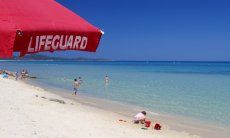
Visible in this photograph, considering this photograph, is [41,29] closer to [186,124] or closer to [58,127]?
[58,127]

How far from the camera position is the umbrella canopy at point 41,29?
3.69m

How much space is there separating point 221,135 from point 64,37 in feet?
45.9

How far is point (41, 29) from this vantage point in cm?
389

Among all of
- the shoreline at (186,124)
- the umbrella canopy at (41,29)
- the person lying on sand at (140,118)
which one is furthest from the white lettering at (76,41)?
the person lying on sand at (140,118)

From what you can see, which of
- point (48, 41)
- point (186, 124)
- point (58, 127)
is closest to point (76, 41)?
point (48, 41)

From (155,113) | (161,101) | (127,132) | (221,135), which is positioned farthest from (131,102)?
(127,132)

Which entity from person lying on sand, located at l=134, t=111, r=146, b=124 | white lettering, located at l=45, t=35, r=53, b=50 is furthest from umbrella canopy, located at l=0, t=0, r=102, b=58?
person lying on sand, located at l=134, t=111, r=146, b=124

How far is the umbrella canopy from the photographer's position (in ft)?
12.1

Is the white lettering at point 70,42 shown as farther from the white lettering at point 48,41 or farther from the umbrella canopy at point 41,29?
the white lettering at point 48,41

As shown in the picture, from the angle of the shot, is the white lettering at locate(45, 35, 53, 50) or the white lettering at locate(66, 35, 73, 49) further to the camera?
the white lettering at locate(66, 35, 73, 49)

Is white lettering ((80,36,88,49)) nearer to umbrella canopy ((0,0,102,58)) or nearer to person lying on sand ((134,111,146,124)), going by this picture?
umbrella canopy ((0,0,102,58))

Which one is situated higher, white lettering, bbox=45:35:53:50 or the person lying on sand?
white lettering, bbox=45:35:53:50

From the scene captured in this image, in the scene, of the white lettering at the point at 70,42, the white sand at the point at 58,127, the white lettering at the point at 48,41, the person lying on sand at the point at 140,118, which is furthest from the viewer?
the person lying on sand at the point at 140,118

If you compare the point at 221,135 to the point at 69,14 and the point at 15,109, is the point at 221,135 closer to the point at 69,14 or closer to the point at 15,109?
the point at 15,109
